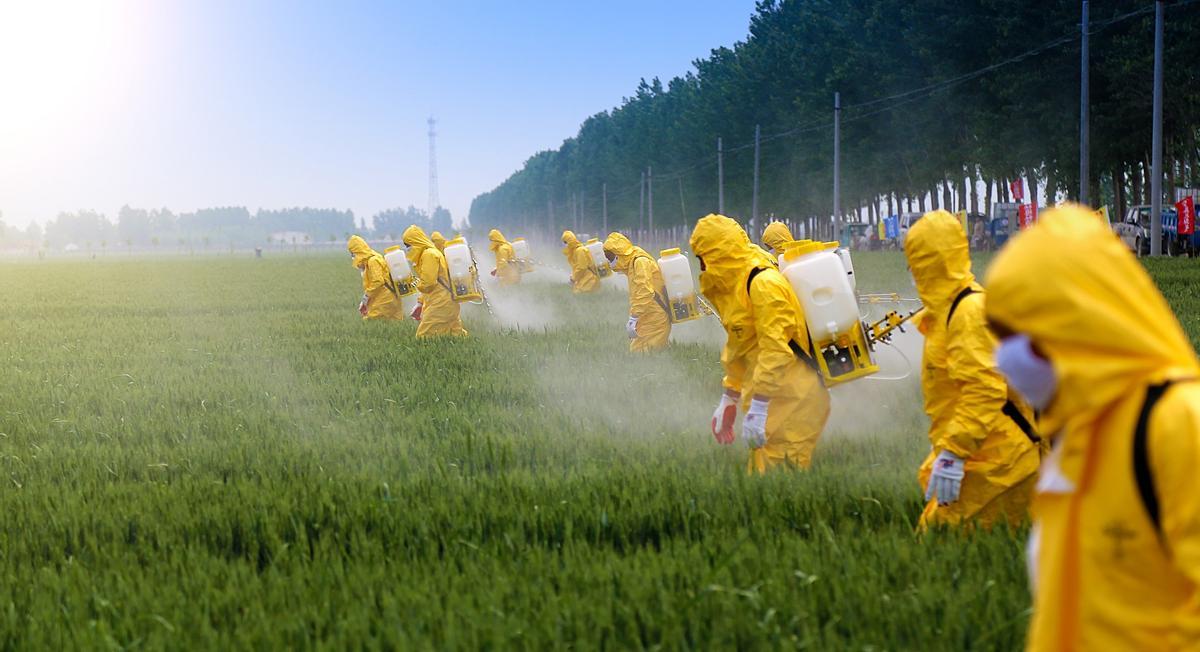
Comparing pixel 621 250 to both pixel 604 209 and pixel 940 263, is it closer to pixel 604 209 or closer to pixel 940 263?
pixel 940 263

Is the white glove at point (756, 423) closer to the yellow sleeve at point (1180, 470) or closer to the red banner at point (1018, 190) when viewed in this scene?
the yellow sleeve at point (1180, 470)

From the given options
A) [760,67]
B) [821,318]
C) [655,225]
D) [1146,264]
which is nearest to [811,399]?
[821,318]

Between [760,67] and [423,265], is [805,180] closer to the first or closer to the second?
[760,67]

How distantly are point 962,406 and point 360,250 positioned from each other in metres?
20.1

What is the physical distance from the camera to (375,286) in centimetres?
2373

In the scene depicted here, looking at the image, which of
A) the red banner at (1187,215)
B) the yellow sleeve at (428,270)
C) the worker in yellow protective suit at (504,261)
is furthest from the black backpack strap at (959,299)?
the red banner at (1187,215)

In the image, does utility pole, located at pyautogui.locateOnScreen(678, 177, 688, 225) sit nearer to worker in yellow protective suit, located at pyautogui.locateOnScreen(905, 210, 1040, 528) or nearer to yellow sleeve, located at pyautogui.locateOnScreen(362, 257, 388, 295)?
yellow sleeve, located at pyautogui.locateOnScreen(362, 257, 388, 295)

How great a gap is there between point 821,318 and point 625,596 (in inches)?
115

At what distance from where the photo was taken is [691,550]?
5359 mm

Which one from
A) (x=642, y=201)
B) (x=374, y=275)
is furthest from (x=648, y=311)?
(x=642, y=201)

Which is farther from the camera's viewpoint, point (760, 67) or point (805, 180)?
point (760, 67)

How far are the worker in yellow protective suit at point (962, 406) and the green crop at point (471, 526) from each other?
0.28 m

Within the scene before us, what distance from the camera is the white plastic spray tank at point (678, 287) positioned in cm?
1524

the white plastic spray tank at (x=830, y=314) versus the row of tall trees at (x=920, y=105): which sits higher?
the row of tall trees at (x=920, y=105)
